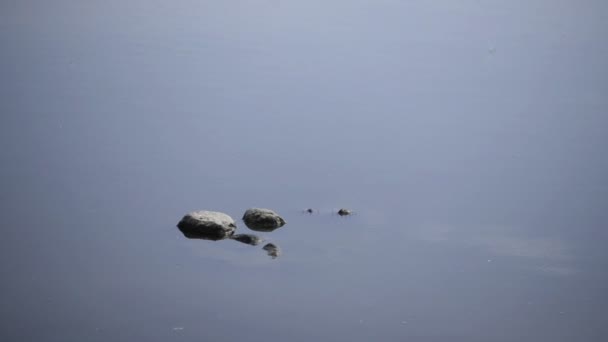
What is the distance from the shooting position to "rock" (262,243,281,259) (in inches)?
303

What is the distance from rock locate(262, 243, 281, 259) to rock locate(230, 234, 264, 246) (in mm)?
97

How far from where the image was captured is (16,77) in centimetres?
1120

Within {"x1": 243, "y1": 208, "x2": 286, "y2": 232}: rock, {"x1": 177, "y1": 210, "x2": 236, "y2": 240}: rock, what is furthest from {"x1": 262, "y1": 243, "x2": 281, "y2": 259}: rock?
{"x1": 177, "y1": 210, "x2": 236, "y2": 240}: rock

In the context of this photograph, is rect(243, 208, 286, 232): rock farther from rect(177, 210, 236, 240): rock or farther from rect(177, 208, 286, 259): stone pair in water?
rect(177, 210, 236, 240): rock

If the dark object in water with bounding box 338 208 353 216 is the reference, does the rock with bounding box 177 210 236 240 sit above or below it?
below

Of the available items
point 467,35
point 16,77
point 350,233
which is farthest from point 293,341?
point 467,35

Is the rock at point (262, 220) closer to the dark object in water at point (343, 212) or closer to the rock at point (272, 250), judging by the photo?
the rock at point (272, 250)

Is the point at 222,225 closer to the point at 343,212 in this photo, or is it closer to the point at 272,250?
the point at 272,250

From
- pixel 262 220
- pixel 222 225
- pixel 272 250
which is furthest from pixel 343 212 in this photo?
pixel 222 225

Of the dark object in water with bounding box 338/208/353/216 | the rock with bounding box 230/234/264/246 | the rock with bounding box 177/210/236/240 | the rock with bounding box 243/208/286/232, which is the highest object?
the dark object in water with bounding box 338/208/353/216

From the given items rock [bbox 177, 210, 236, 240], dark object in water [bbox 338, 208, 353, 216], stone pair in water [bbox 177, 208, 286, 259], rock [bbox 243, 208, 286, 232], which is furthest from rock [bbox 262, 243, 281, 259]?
dark object in water [bbox 338, 208, 353, 216]

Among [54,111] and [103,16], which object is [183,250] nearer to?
[54,111]

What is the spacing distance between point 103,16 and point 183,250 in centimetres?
704

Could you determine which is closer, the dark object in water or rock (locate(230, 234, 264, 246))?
rock (locate(230, 234, 264, 246))
